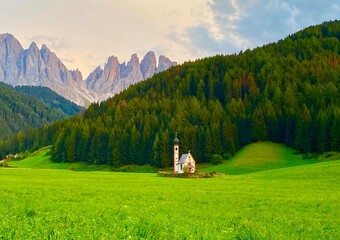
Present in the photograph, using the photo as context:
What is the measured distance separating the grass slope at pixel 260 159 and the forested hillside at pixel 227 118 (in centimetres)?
358

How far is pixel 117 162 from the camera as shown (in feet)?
418

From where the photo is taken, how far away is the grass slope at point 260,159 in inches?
3969

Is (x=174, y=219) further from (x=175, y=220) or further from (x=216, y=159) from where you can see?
(x=216, y=159)

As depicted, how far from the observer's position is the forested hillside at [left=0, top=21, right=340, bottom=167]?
4774 inches

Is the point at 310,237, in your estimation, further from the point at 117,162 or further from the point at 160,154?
the point at 117,162

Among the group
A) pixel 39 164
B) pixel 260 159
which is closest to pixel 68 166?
pixel 39 164

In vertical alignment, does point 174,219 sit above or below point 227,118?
below

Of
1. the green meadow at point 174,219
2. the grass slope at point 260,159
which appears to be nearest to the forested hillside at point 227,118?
the grass slope at point 260,159

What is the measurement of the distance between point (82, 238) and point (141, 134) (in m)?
124

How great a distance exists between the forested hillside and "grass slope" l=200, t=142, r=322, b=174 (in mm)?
3578

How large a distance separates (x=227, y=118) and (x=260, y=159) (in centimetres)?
2707

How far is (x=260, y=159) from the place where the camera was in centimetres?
10925

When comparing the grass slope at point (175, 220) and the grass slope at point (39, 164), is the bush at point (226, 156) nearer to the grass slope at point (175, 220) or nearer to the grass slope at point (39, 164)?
the grass slope at point (39, 164)

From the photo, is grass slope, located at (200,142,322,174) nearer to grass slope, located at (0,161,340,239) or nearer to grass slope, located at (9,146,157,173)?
grass slope, located at (9,146,157,173)
